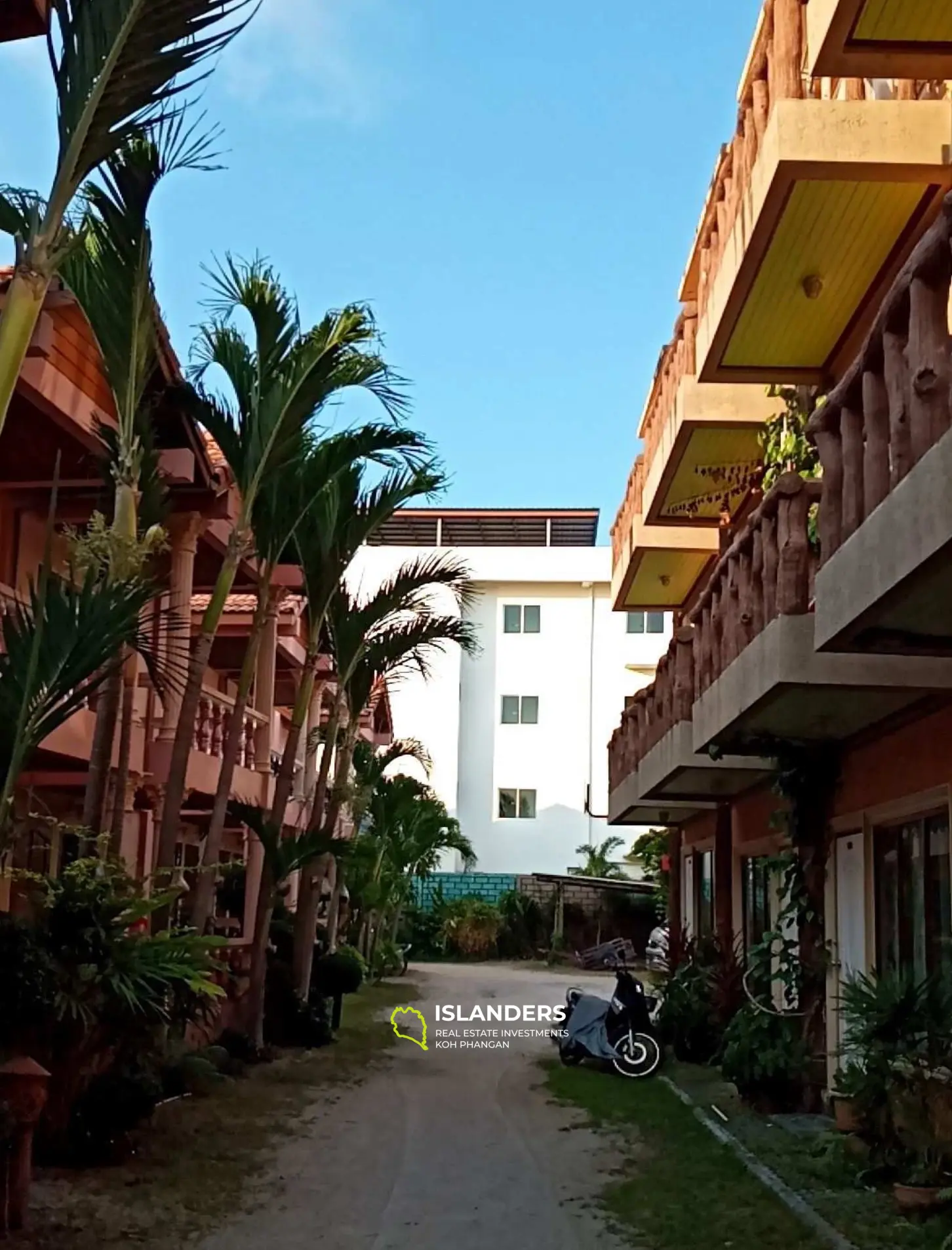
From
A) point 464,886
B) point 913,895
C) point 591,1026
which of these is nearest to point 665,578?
point 591,1026

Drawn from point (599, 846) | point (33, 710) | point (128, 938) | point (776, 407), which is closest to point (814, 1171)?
point (128, 938)

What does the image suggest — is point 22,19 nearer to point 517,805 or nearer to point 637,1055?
point 637,1055

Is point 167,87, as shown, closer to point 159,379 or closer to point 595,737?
point 159,379

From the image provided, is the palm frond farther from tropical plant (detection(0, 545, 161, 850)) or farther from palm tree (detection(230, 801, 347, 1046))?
palm tree (detection(230, 801, 347, 1046))

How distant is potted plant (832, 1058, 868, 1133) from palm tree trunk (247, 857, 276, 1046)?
22.5 feet

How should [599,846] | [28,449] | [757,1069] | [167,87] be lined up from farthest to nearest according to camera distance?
[599,846], [28,449], [757,1069], [167,87]

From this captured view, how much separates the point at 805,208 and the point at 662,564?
10.1 metres

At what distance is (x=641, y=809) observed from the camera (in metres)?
18.5

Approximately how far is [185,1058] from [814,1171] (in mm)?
4543

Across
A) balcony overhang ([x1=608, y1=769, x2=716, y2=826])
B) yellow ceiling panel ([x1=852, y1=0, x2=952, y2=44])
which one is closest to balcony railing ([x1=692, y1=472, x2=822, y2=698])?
yellow ceiling panel ([x1=852, y1=0, x2=952, y2=44])

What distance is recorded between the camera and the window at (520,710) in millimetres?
41031

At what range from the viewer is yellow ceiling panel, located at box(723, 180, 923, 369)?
877 cm

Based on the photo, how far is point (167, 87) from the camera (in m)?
6.20

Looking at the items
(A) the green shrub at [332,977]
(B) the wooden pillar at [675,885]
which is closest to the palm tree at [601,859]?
(B) the wooden pillar at [675,885]
